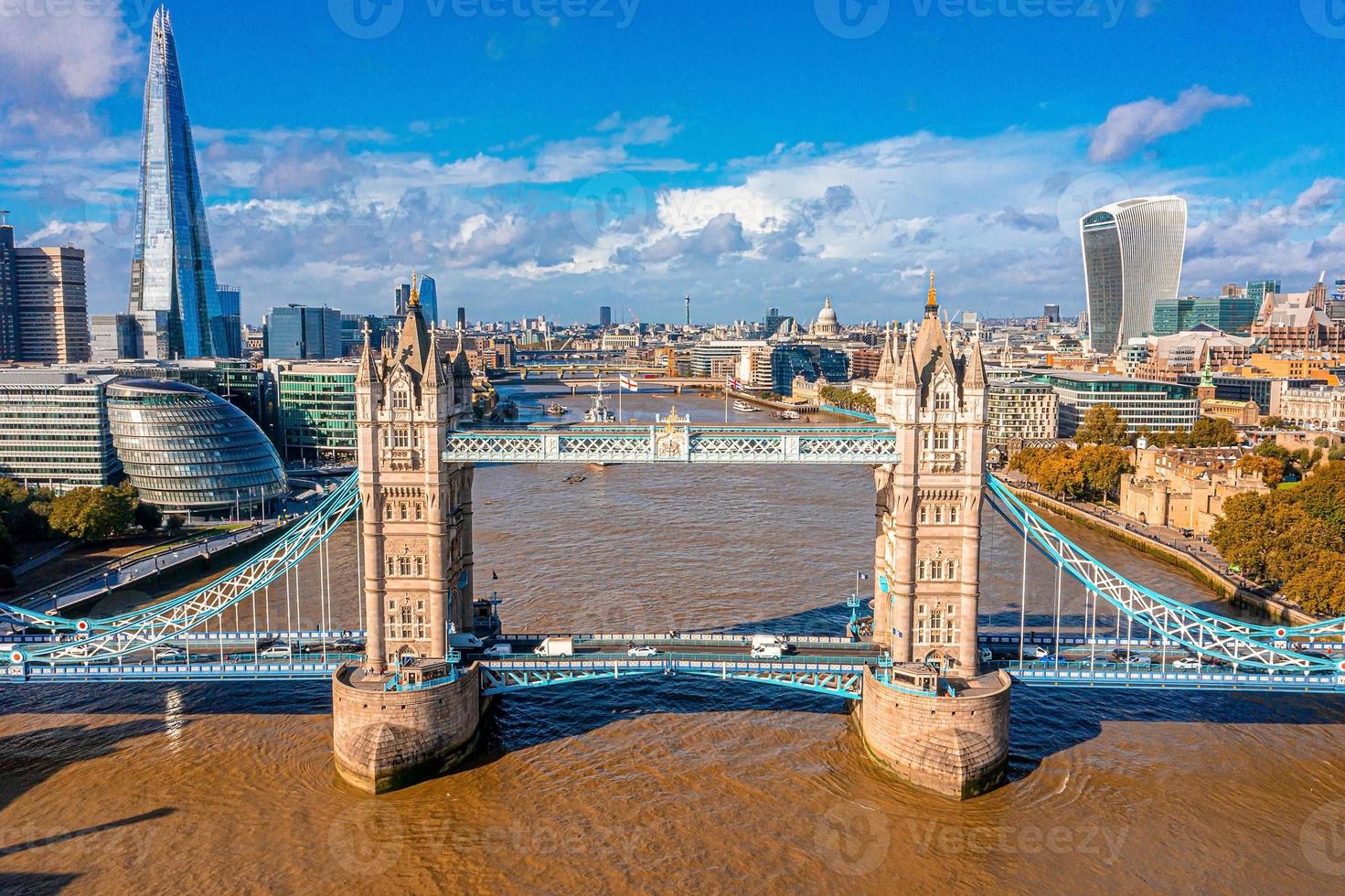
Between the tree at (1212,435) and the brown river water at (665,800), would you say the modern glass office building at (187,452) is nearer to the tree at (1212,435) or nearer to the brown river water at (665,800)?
the brown river water at (665,800)

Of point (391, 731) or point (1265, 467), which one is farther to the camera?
point (1265, 467)

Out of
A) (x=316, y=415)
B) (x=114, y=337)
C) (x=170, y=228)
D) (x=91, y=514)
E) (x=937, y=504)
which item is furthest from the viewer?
(x=114, y=337)

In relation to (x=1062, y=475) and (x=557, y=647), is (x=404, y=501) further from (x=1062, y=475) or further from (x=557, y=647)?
(x=1062, y=475)

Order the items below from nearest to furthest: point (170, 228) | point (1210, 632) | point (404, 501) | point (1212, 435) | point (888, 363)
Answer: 1. point (404, 501)
2. point (1210, 632)
3. point (888, 363)
4. point (1212, 435)
5. point (170, 228)

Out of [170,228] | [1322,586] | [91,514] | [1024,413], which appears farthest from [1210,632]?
[170,228]

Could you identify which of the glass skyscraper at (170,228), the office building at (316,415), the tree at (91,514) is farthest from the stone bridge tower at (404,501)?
the glass skyscraper at (170,228)

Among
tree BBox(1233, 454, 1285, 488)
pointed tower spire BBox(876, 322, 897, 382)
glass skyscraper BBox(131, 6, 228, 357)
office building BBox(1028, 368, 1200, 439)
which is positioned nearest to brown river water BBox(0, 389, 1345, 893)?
pointed tower spire BBox(876, 322, 897, 382)
